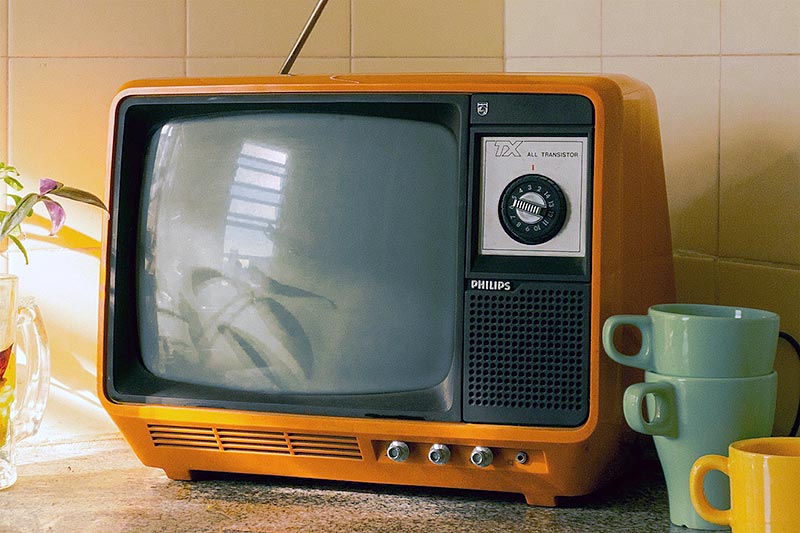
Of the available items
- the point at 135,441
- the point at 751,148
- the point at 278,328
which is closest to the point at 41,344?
the point at 135,441

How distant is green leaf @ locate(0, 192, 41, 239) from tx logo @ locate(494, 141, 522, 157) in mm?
532

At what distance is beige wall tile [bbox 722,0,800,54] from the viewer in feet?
3.55

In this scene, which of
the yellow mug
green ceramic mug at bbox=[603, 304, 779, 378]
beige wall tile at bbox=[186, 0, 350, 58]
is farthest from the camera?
beige wall tile at bbox=[186, 0, 350, 58]

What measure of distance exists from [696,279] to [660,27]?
33 cm

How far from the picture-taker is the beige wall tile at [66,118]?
1.23 metres

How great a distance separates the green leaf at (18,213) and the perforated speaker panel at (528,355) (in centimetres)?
52

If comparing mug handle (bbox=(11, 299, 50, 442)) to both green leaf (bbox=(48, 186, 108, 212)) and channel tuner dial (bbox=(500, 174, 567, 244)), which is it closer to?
green leaf (bbox=(48, 186, 108, 212))

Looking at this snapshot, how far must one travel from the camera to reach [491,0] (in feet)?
4.33

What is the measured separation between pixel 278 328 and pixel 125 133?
27cm

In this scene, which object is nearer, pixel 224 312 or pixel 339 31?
pixel 224 312

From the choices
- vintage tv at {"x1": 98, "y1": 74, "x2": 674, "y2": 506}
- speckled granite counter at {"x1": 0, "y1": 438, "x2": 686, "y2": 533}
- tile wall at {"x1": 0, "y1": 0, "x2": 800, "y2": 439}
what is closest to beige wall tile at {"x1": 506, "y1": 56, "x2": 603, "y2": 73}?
tile wall at {"x1": 0, "y1": 0, "x2": 800, "y2": 439}

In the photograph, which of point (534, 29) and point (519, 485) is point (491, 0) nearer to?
point (534, 29)

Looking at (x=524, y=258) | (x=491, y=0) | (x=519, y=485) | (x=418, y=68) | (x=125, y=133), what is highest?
(x=491, y=0)

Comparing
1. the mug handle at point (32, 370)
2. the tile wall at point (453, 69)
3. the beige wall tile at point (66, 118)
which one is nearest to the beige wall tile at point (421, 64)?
the tile wall at point (453, 69)
